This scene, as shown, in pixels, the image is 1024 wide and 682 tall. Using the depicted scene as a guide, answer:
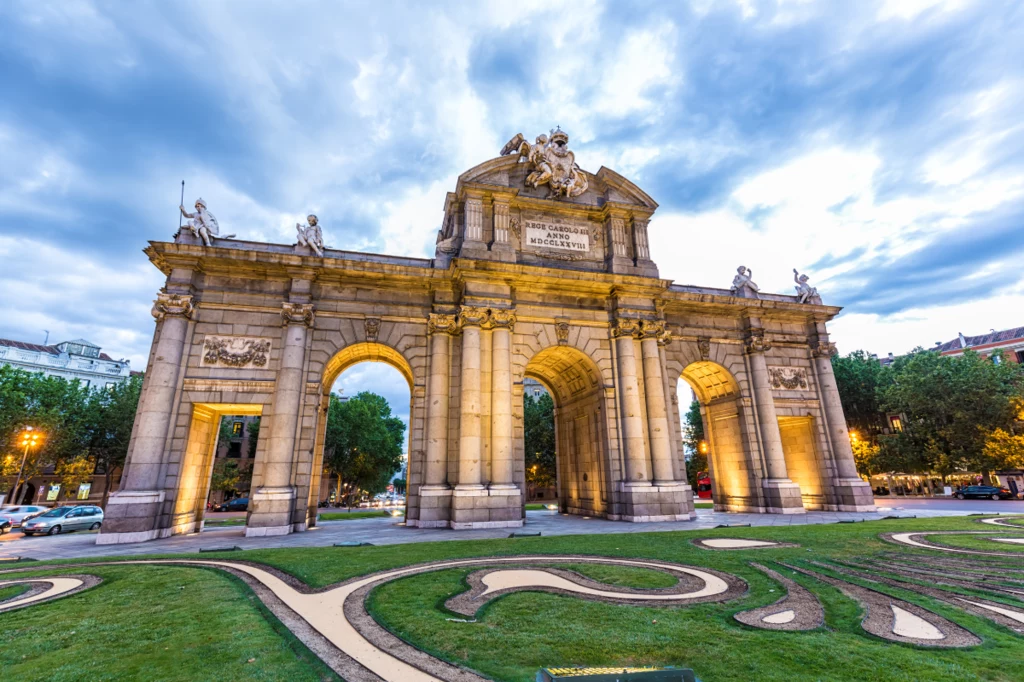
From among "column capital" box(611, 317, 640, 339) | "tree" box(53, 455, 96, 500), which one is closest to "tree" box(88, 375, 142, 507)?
"tree" box(53, 455, 96, 500)

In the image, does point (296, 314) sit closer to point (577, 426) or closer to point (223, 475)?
point (577, 426)

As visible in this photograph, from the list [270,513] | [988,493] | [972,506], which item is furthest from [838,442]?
[270,513]

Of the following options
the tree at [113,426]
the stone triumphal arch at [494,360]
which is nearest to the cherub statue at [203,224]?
the stone triumphal arch at [494,360]

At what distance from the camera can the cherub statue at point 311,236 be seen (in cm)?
2234

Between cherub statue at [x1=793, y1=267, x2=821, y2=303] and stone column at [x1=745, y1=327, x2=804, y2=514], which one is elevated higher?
cherub statue at [x1=793, y1=267, x2=821, y2=303]

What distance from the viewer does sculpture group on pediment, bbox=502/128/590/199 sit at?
2555 centimetres

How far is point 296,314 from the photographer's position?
2112cm

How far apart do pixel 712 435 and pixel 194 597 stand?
28.0 m

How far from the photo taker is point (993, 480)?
45531mm

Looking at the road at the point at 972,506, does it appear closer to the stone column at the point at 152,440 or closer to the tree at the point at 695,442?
the tree at the point at 695,442

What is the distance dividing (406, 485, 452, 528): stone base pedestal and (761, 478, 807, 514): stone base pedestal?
56.7ft

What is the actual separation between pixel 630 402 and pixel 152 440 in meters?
20.7

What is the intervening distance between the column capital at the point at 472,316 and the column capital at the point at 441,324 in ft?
2.41

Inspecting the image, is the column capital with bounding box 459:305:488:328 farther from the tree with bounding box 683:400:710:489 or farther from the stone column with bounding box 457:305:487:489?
the tree with bounding box 683:400:710:489
